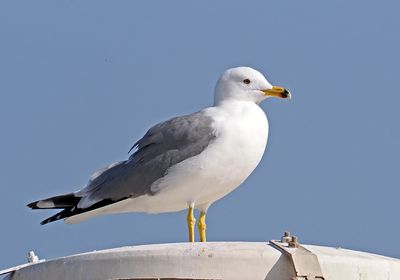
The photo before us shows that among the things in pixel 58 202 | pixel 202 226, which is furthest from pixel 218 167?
pixel 58 202

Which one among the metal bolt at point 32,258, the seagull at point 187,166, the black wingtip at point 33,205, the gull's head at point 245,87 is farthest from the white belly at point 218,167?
the metal bolt at point 32,258

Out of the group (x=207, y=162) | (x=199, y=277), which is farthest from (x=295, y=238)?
(x=207, y=162)

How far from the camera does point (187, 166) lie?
7285mm

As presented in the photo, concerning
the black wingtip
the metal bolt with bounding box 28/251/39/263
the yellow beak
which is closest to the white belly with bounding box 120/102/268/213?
the yellow beak

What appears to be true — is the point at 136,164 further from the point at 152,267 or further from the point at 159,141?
the point at 152,267

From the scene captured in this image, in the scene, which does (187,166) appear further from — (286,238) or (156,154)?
(286,238)

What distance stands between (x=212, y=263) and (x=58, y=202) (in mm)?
3433

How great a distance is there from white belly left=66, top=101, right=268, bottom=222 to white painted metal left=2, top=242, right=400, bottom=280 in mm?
2336

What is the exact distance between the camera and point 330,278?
462cm

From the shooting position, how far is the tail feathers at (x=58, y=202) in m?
7.77

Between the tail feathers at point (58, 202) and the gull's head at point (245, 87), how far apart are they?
1.47 meters

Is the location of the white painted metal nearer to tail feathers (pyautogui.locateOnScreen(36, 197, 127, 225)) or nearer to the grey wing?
the grey wing

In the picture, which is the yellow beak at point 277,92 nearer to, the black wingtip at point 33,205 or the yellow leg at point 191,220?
the yellow leg at point 191,220

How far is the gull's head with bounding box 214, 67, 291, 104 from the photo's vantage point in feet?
25.9
